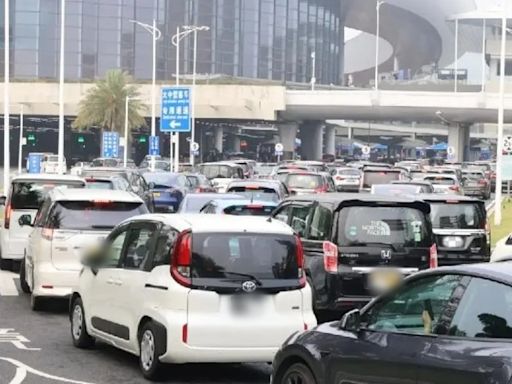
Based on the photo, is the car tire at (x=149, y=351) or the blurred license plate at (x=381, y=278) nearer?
the car tire at (x=149, y=351)

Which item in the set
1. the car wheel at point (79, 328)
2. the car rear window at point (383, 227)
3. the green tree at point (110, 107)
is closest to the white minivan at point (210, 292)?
the car wheel at point (79, 328)

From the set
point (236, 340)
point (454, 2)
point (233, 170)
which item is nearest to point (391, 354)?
point (236, 340)

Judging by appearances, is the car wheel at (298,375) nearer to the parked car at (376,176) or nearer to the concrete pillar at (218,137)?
the parked car at (376,176)

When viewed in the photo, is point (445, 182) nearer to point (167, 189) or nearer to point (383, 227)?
point (167, 189)

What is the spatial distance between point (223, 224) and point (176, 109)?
1502 inches

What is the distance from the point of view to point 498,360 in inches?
222

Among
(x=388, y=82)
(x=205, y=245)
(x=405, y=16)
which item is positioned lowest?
(x=205, y=245)

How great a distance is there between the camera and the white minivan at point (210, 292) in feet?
30.5

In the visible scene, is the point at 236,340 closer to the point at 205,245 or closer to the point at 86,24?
the point at 205,245

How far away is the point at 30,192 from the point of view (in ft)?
59.7

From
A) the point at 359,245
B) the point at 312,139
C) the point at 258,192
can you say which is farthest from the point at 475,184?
the point at 312,139

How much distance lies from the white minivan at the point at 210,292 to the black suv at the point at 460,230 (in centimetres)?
724

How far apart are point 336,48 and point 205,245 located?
12603 cm

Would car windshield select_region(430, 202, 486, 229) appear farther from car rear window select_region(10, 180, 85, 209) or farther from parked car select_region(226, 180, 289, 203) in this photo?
parked car select_region(226, 180, 289, 203)
